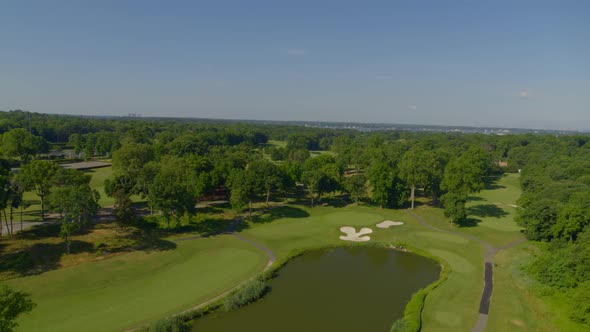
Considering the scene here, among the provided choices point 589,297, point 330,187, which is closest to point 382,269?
point 589,297

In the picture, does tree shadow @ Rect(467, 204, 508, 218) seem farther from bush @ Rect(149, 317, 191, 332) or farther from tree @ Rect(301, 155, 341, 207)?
bush @ Rect(149, 317, 191, 332)

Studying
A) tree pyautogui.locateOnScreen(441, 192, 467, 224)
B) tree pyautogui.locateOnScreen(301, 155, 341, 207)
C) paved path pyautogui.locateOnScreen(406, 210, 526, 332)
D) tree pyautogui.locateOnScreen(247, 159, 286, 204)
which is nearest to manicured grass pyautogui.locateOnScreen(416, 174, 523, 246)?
paved path pyautogui.locateOnScreen(406, 210, 526, 332)

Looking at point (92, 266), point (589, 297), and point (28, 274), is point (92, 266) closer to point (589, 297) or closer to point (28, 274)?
point (28, 274)

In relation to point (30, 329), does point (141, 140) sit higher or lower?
higher

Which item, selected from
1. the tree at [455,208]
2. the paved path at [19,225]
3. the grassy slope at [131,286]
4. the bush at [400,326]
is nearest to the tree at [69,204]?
the grassy slope at [131,286]

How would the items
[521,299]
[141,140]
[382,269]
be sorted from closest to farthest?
[521,299] → [382,269] → [141,140]

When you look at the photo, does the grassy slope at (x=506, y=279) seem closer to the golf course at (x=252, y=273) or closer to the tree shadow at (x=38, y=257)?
the golf course at (x=252, y=273)
